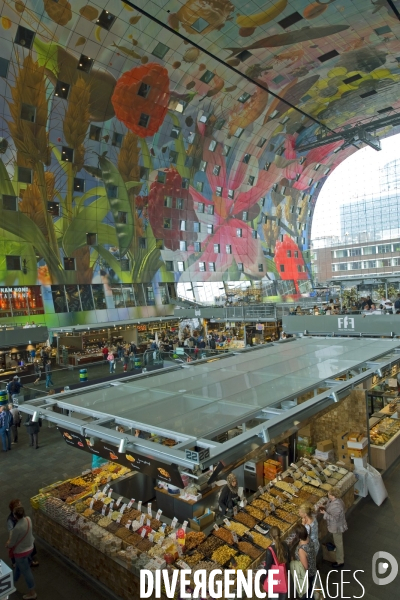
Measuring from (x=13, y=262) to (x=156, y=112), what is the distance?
46.1 ft

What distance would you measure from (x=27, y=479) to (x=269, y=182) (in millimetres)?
38351

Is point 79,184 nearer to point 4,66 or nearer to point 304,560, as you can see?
point 4,66

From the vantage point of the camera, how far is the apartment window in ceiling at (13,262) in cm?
2284

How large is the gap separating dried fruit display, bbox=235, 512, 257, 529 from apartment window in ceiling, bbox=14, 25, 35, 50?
23802 mm

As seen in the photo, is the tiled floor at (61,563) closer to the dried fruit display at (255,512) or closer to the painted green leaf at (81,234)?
the dried fruit display at (255,512)

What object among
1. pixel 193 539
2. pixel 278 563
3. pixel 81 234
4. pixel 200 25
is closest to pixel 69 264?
pixel 81 234

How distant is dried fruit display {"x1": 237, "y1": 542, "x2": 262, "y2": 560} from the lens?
16.3ft

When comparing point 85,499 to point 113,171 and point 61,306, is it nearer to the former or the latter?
point 61,306

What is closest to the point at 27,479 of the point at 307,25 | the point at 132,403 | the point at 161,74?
the point at 132,403

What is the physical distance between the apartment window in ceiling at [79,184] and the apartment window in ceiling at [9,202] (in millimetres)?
4059

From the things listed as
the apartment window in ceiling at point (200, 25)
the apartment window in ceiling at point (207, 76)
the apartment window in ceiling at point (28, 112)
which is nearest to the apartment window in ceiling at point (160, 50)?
the apartment window in ceiling at point (200, 25)

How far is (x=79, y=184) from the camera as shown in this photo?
85.3 ft

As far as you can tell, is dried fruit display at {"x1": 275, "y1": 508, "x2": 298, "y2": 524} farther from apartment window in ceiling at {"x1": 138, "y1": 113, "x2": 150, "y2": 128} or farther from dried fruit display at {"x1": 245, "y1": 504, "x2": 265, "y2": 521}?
apartment window in ceiling at {"x1": 138, "y1": 113, "x2": 150, "y2": 128}

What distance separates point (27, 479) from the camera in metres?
8.78
